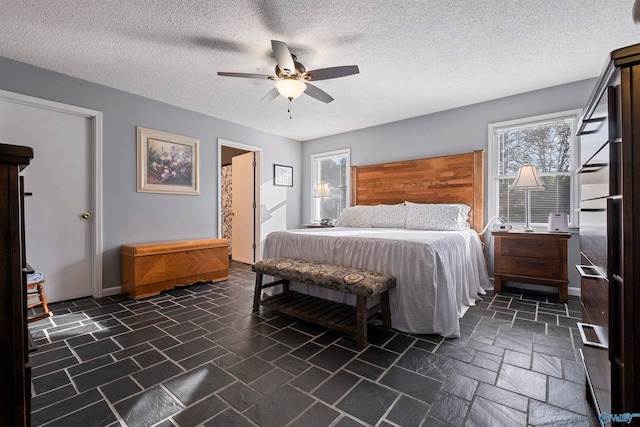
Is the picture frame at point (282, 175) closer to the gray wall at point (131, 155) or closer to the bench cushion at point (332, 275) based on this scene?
the gray wall at point (131, 155)

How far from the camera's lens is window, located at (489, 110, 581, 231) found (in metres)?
3.56

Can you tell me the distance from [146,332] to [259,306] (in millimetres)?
1044

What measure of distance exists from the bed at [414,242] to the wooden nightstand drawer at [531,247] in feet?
1.14

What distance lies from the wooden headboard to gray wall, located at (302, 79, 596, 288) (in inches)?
6.6

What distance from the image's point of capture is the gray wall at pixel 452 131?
3498mm

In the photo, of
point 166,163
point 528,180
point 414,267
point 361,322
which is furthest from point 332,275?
point 166,163

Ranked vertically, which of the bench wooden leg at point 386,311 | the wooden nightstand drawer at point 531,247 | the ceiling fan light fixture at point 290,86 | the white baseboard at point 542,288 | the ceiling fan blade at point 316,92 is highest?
the ceiling fan blade at point 316,92

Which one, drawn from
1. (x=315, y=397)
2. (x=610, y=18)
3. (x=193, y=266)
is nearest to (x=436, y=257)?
(x=315, y=397)

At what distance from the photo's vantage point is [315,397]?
1640 millimetres

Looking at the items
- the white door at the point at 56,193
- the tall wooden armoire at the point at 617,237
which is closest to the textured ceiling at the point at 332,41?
the white door at the point at 56,193

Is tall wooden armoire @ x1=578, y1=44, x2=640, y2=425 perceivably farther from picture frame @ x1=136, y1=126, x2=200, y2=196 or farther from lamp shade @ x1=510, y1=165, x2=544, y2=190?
picture frame @ x1=136, y1=126, x2=200, y2=196

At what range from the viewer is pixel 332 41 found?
2611mm

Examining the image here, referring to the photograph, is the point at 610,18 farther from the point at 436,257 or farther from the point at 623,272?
the point at 623,272

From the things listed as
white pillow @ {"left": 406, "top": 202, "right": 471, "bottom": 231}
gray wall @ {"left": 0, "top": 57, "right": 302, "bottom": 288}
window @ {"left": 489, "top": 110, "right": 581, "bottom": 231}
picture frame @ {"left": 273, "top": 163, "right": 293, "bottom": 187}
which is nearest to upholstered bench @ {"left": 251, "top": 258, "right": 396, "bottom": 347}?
white pillow @ {"left": 406, "top": 202, "right": 471, "bottom": 231}
